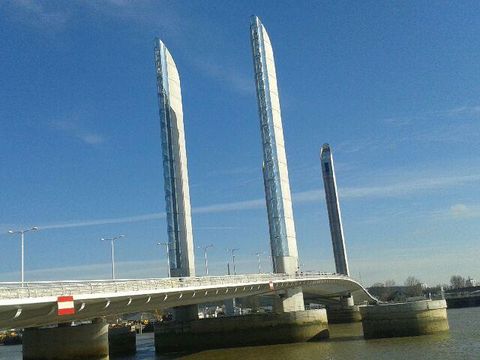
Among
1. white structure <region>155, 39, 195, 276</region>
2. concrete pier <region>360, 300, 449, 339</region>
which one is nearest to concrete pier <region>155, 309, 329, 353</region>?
concrete pier <region>360, 300, 449, 339</region>

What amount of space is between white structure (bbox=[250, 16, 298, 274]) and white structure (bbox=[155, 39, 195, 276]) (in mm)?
12138

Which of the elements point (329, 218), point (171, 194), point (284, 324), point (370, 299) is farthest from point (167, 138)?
point (329, 218)

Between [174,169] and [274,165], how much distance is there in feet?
48.8

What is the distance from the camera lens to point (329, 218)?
150375 millimetres

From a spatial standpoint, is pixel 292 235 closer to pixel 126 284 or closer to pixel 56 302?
pixel 126 284

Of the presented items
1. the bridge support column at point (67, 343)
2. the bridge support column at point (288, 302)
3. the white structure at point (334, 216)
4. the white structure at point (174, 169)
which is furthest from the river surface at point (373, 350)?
the white structure at point (334, 216)

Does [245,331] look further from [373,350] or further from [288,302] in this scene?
[373,350]

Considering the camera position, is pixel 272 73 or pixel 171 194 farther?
pixel 272 73

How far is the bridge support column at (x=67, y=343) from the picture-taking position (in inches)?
1875

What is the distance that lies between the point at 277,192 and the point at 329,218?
72287 millimetres

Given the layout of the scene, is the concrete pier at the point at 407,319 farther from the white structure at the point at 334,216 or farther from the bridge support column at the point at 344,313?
the white structure at the point at 334,216

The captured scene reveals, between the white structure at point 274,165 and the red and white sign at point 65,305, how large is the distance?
5182 cm

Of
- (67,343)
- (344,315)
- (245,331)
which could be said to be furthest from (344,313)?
(67,343)

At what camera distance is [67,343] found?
47688 millimetres
